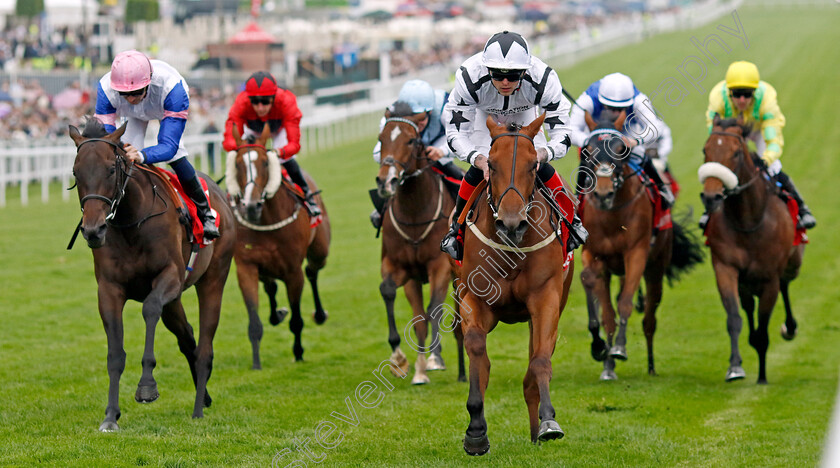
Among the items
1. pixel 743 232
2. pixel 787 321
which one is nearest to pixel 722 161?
pixel 743 232

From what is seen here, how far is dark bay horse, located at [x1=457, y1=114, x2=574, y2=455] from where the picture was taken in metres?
5.60

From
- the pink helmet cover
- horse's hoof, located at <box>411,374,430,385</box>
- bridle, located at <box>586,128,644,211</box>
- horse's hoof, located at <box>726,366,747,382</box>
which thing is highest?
the pink helmet cover

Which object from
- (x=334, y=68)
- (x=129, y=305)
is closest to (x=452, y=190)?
(x=129, y=305)

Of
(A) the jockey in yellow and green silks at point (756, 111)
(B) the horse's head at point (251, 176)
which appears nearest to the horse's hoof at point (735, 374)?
(A) the jockey in yellow and green silks at point (756, 111)

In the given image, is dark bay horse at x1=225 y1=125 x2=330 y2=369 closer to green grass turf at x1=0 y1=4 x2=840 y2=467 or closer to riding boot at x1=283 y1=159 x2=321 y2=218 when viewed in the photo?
riding boot at x1=283 y1=159 x2=321 y2=218

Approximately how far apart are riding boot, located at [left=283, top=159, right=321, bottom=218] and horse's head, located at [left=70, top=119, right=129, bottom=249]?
335cm

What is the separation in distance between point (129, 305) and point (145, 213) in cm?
599

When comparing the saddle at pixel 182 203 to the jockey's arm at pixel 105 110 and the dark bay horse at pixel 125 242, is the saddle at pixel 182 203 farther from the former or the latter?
the jockey's arm at pixel 105 110

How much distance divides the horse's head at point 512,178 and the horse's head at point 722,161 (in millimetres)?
3037

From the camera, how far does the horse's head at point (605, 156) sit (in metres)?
8.42

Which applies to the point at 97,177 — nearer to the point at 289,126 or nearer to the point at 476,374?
the point at 476,374

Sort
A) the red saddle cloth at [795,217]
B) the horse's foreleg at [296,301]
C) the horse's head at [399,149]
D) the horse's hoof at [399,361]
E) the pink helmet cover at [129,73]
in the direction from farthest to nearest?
the horse's foreleg at [296,301], the red saddle cloth at [795,217], the horse's hoof at [399,361], the horse's head at [399,149], the pink helmet cover at [129,73]

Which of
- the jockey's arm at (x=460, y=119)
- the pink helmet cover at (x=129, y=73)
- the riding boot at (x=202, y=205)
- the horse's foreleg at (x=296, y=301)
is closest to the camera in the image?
the jockey's arm at (x=460, y=119)

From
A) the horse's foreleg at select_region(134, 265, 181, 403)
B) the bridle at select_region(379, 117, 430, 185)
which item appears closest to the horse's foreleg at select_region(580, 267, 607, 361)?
the bridle at select_region(379, 117, 430, 185)
